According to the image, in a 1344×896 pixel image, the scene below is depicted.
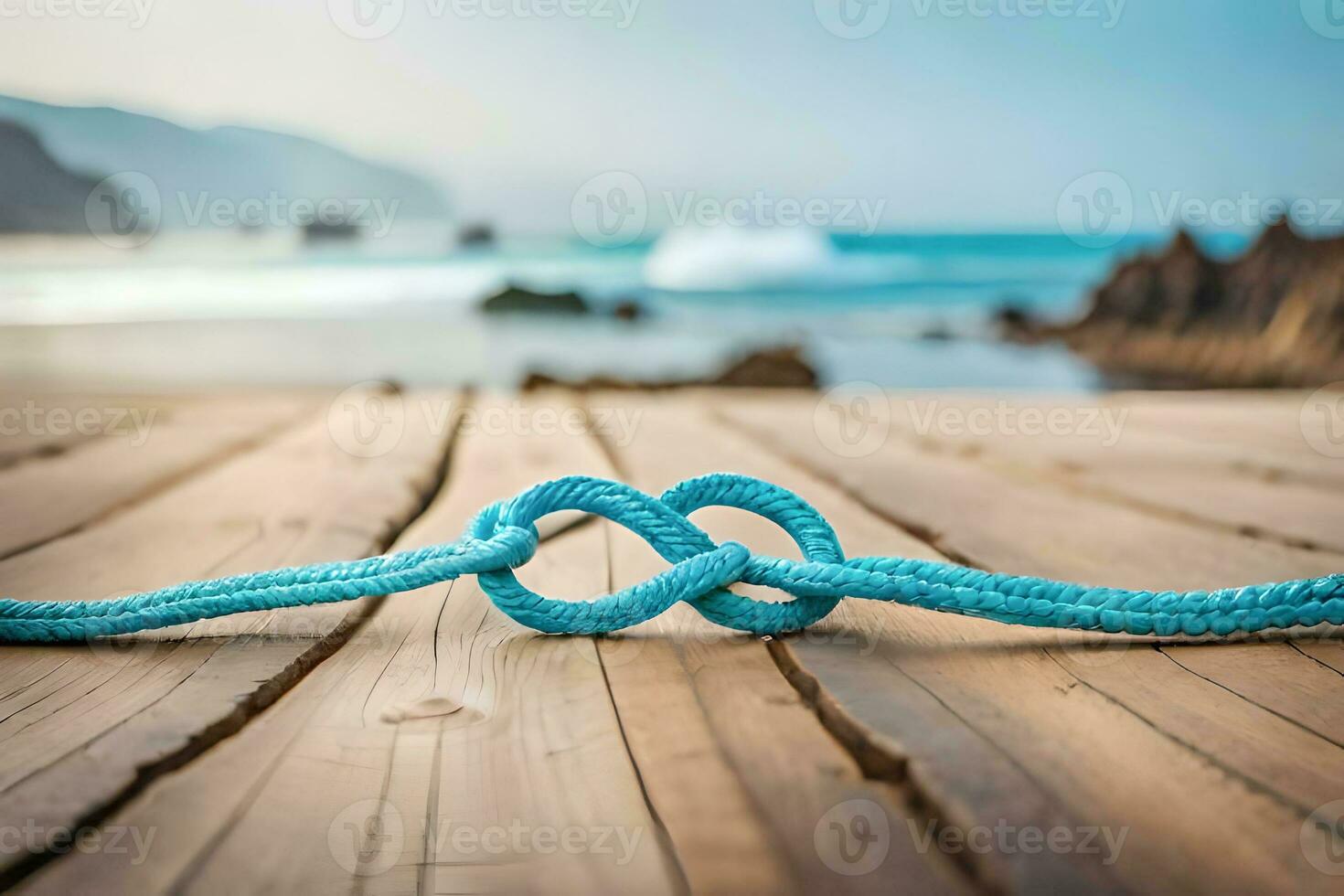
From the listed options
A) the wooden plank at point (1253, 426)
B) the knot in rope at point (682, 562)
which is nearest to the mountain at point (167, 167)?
the knot in rope at point (682, 562)

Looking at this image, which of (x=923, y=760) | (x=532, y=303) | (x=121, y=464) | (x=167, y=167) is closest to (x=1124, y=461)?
(x=923, y=760)

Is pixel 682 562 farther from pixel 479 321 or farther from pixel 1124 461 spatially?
pixel 479 321

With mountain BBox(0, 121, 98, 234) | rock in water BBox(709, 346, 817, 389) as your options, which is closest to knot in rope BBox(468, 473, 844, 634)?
rock in water BBox(709, 346, 817, 389)

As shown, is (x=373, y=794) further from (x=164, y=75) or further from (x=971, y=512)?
(x=164, y=75)

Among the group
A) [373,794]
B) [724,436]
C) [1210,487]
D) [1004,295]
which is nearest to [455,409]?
[724,436]

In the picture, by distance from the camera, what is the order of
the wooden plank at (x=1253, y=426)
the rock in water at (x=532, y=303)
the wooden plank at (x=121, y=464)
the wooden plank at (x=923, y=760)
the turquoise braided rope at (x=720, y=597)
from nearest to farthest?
the wooden plank at (x=923, y=760), the turquoise braided rope at (x=720, y=597), the wooden plank at (x=121, y=464), the wooden plank at (x=1253, y=426), the rock in water at (x=532, y=303)

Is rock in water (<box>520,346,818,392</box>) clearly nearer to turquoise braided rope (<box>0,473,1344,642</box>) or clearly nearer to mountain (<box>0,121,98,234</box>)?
mountain (<box>0,121,98,234</box>)

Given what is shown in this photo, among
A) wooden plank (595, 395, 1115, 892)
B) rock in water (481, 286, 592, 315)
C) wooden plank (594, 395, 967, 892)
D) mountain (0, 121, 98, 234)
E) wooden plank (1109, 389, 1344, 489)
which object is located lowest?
wooden plank (594, 395, 967, 892)

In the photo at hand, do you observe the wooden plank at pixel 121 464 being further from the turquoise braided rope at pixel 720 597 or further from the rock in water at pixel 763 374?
the rock in water at pixel 763 374
